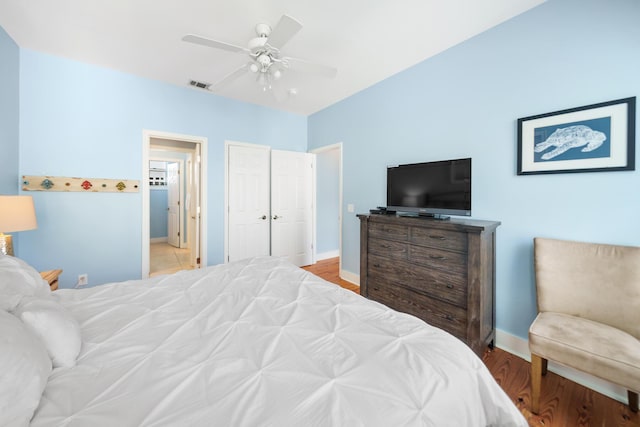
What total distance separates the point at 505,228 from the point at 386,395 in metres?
2.02

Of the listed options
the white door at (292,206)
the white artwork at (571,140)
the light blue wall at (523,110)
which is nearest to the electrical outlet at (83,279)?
the white door at (292,206)

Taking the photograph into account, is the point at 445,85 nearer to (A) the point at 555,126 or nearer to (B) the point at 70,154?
(A) the point at 555,126

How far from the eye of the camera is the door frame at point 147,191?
3.20 metres

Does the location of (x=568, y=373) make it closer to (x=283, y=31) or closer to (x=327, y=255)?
(x=283, y=31)

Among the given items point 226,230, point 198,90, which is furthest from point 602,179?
point 198,90

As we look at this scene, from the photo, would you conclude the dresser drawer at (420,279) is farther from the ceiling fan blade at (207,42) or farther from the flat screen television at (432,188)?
the ceiling fan blade at (207,42)

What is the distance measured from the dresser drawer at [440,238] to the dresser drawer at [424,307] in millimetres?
486

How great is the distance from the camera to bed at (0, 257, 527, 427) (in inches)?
26.6

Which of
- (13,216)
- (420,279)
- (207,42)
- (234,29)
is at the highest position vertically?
(234,29)

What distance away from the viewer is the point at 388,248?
256cm

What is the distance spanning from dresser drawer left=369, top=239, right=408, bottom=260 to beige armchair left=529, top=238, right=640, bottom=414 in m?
0.99

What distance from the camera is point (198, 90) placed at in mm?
3502

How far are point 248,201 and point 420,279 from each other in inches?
110

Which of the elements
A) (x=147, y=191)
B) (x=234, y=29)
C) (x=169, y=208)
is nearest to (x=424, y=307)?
(x=234, y=29)
